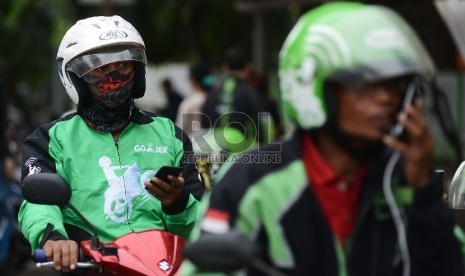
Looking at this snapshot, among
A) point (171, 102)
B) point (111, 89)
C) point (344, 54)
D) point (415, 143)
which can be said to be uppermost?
point (344, 54)

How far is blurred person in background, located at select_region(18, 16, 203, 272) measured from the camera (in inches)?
223

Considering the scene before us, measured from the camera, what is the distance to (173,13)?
23797mm

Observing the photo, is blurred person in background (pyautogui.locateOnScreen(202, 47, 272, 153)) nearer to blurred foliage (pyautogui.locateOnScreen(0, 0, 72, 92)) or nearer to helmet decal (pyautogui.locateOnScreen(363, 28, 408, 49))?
helmet decal (pyautogui.locateOnScreen(363, 28, 408, 49))

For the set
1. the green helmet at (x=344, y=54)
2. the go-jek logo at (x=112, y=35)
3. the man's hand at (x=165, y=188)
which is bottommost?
the man's hand at (x=165, y=188)

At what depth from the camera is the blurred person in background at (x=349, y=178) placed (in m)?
3.59

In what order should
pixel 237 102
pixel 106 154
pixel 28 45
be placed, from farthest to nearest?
pixel 28 45, pixel 237 102, pixel 106 154

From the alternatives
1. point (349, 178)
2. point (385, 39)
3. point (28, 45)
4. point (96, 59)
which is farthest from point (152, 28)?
point (385, 39)

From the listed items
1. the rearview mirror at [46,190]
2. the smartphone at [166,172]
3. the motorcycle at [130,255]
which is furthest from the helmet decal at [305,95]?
the motorcycle at [130,255]

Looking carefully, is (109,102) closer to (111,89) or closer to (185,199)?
(111,89)

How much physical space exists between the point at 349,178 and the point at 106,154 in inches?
91.5

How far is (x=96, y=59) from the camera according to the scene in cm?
610

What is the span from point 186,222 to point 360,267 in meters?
2.24

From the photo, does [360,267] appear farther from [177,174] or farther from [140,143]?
[140,143]

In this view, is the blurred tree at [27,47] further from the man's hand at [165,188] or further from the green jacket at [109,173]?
the man's hand at [165,188]
